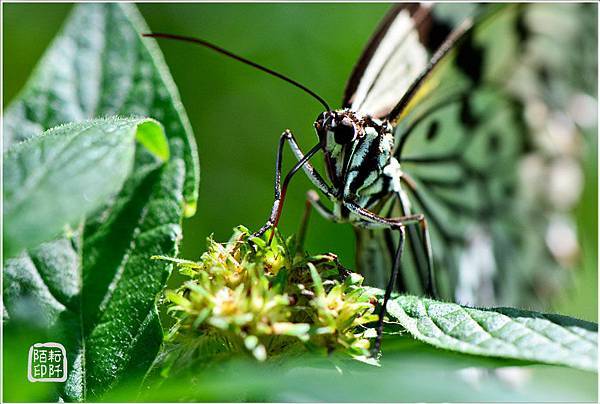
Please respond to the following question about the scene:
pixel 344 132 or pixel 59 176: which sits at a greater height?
pixel 344 132

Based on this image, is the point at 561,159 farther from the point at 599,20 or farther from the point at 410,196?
the point at 410,196

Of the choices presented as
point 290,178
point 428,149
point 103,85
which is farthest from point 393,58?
point 103,85

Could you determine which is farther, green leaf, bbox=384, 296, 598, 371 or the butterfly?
the butterfly

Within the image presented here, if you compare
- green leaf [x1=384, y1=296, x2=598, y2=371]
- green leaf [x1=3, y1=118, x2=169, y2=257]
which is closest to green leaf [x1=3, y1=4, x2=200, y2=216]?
green leaf [x1=3, y1=118, x2=169, y2=257]

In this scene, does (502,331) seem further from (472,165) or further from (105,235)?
(472,165)

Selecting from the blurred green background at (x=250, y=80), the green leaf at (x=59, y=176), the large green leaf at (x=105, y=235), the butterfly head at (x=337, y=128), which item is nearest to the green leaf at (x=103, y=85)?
the large green leaf at (x=105, y=235)

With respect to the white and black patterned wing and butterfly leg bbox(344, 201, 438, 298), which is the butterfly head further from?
the white and black patterned wing
